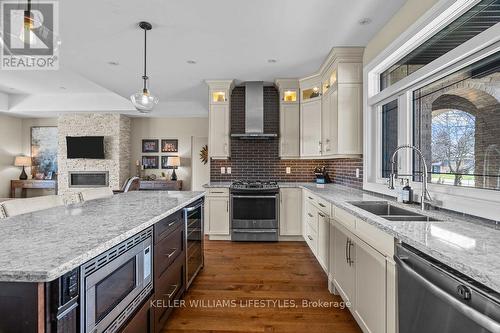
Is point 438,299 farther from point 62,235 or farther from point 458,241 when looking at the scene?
point 62,235

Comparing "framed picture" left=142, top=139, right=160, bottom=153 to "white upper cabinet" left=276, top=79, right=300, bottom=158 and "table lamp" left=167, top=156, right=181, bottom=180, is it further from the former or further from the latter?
"white upper cabinet" left=276, top=79, right=300, bottom=158

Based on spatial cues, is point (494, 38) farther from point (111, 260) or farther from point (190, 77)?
point (190, 77)

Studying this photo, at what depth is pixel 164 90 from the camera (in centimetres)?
504

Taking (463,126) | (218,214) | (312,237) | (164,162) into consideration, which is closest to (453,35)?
(463,126)

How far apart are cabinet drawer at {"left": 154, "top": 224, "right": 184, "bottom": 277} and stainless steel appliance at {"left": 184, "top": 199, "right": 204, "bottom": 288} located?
148mm

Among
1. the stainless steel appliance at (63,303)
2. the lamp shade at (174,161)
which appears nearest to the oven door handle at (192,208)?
the stainless steel appliance at (63,303)

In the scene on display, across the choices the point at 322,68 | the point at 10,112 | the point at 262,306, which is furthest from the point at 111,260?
the point at 10,112

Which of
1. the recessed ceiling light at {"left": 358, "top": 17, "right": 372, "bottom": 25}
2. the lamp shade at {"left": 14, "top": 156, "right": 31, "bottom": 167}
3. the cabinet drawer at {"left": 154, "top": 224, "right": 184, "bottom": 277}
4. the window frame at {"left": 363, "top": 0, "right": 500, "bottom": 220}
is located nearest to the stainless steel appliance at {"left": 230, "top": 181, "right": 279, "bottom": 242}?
the window frame at {"left": 363, "top": 0, "right": 500, "bottom": 220}

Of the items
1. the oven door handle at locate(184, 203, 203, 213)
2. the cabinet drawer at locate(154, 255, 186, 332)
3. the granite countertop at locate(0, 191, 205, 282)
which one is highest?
the granite countertop at locate(0, 191, 205, 282)

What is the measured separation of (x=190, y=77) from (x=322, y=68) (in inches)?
84.7

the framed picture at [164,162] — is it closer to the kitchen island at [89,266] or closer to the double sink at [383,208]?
the kitchen island at [89,266]

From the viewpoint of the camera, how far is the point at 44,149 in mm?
7379

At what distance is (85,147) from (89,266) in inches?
269

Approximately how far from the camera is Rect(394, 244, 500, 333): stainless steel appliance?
807mm
